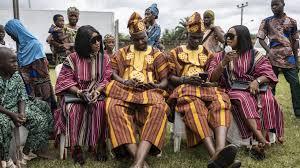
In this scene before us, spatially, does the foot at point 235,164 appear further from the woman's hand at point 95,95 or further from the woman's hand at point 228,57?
the woman's hand at point 95,95

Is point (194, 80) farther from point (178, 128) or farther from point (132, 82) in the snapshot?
point (132, 82)

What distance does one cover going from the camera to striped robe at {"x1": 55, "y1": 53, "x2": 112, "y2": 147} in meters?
4.53

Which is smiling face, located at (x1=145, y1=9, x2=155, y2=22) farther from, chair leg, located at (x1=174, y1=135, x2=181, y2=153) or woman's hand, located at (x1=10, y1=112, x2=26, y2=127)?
woman's hand, located at (x1=10, y1=112, x2=26, y2=127)

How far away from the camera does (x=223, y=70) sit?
4.86 m

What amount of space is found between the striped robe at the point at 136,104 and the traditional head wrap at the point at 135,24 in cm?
29

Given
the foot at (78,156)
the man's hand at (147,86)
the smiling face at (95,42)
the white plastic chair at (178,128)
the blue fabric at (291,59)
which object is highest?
the smiling face at (95,42)

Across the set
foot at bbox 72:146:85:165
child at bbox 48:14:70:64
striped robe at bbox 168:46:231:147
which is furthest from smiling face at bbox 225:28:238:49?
child at bbox 48:14:70:64

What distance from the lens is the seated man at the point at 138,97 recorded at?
4.26 m

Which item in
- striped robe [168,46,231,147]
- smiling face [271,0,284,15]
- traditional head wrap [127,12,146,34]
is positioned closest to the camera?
striped robe [168,46,231,147]

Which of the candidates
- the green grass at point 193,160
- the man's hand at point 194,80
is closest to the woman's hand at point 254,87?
the man's hand at point 194,80

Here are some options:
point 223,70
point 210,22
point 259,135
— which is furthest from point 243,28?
point 210,22

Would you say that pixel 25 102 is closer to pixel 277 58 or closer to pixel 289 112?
pixel 277 58

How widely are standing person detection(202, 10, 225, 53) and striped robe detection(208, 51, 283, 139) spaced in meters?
1.63

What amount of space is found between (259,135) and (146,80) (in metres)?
1.46
